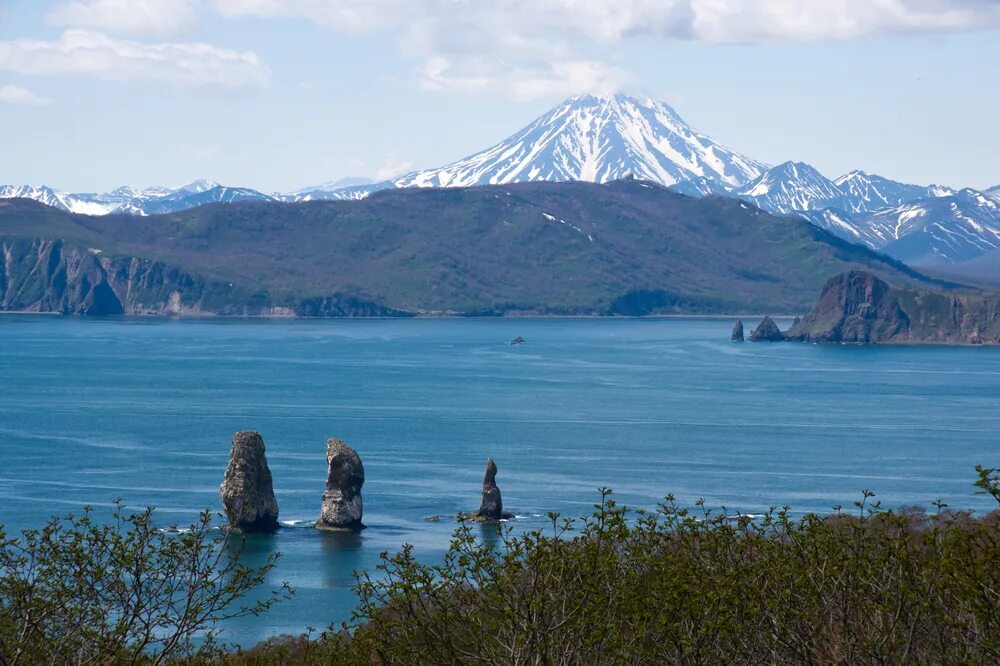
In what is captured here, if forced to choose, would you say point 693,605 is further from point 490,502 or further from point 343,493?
point 490,502

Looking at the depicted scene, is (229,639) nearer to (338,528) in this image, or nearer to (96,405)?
(338,528)

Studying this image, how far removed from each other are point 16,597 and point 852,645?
11.5 m

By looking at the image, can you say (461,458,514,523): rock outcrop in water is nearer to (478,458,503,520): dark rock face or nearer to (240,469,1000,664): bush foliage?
(478,458,503,520): dark rock face

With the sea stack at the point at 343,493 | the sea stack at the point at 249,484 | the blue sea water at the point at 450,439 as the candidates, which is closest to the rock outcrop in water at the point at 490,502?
the blue sea water at the point at 450,439

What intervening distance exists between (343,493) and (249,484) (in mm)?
4278

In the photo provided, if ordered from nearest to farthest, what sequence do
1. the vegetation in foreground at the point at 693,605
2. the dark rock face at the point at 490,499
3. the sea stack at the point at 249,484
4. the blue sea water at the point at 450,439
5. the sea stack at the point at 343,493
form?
the vegetation in foreground at the point at 693,605 < the sea stack at the point at 249,484 < the sea stack at the point at 343,493 < the dark rock face at the point at 490,499 < the blue sea water at the point at 450,439

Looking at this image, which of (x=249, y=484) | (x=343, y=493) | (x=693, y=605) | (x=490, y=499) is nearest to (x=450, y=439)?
(x=490, y=499)

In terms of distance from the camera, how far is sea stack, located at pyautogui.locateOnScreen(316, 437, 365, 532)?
68.2 m

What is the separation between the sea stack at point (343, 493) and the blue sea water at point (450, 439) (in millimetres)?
973

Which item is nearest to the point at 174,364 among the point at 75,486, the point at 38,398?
the point at 38,398

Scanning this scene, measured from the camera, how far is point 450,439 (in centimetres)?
10544

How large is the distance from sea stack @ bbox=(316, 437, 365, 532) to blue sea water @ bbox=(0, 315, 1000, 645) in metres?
0.97

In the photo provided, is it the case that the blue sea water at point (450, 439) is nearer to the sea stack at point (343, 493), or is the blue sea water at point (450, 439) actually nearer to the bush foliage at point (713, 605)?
the sea stack at point (343, 493)

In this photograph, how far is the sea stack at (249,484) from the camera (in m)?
67.4
